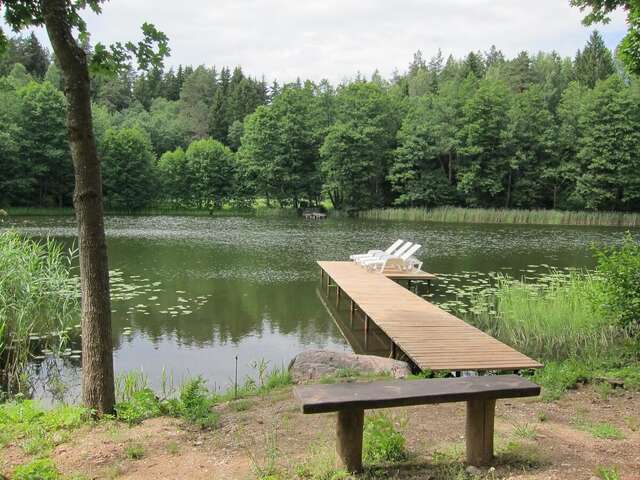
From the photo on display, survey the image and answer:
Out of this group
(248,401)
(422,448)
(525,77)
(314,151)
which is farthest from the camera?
(525,77)

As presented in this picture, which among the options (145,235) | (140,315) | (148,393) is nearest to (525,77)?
(145,235)

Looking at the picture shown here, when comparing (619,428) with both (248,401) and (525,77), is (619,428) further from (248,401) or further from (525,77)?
(525,77)

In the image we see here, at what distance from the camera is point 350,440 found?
2947mm

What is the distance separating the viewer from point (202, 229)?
2831 cm

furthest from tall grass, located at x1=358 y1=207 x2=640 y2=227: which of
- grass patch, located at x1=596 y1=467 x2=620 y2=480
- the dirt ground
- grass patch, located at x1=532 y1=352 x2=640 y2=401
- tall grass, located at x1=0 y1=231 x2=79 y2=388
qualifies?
grass patch, located at x1=596 y1=467 x2=620 y2=480

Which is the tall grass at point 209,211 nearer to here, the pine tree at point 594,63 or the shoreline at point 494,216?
the shoreline at point 494,216

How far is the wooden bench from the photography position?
9.52 ft

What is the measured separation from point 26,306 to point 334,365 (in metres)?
4.52

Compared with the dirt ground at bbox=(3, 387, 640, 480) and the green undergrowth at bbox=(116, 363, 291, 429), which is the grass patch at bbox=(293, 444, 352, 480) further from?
the green undergrowth at bbox=(116, 363, 291, 429)

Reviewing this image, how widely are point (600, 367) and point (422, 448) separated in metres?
3.64

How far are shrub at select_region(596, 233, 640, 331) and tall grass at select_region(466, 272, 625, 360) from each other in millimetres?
220

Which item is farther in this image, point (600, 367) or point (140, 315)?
point (140, 315)

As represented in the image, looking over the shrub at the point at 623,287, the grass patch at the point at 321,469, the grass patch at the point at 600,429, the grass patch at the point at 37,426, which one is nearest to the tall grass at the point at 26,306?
the grass patch at the point at 37,426

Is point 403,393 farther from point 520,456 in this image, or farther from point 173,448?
point 173,448
